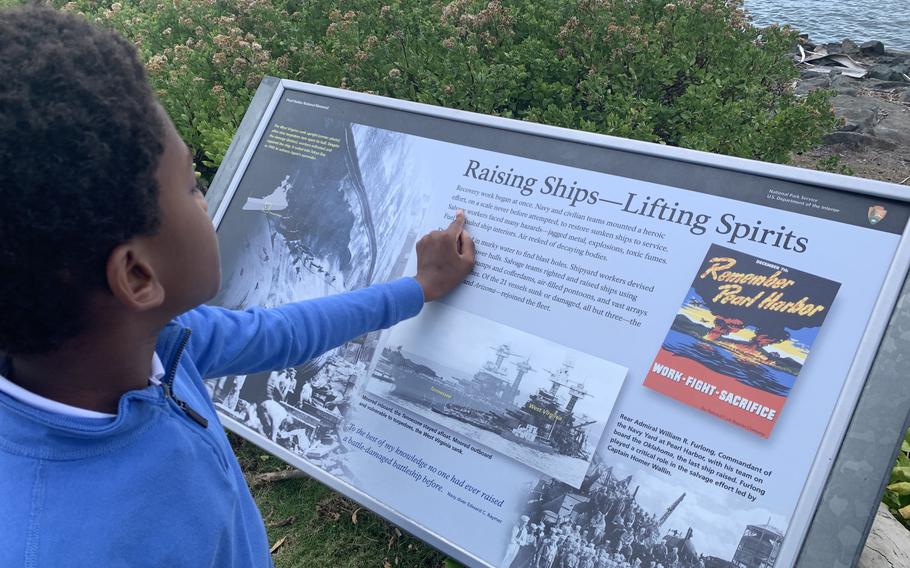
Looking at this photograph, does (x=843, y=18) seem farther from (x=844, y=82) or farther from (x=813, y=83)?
(x=813, y=83)

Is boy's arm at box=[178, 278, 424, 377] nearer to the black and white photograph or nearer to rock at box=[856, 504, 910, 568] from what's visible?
the black and white photograph

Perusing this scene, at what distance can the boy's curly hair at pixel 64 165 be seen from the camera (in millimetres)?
1043

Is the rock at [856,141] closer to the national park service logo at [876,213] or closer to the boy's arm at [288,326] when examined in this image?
the national park service logo at [876,213]

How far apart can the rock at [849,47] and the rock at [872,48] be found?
0.08 meters

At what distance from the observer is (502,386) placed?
2002 mm

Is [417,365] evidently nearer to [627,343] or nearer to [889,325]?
[627,343]

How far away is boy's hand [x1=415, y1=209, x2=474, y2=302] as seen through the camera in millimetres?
2154

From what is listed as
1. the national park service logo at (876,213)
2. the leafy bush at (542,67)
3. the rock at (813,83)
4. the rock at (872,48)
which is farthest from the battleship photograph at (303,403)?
the rock at (872,48)

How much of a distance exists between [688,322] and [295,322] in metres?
1.11

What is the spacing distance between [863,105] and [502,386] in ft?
19.4

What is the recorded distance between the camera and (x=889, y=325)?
151cm

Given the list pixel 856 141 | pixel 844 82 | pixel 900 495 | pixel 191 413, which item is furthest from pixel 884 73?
pixel 191 413

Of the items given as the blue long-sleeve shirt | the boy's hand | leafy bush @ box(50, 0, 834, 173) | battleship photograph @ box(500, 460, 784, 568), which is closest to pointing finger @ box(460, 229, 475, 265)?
the boy's hand

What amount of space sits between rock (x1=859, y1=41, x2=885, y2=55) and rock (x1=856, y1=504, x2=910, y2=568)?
9.21m
